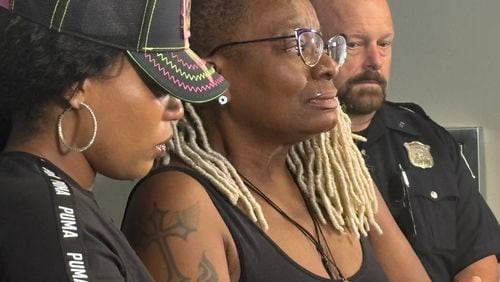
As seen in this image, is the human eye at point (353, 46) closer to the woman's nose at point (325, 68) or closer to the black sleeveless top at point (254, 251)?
the woman's nose at point (325, 68)

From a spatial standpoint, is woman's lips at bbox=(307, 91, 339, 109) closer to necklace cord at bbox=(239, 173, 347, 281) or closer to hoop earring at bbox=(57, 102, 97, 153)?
necklace cord at bbox=(239, 173, 347, 281)

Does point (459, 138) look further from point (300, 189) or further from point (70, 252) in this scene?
point (70, 252)

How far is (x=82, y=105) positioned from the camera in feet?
4.17

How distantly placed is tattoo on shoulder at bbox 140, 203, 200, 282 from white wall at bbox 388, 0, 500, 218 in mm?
1476

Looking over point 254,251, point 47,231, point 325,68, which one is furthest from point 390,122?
point 47,231

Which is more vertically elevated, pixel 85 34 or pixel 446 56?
pixel 85 34

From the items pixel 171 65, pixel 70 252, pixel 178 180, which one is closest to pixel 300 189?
pixel 178 180

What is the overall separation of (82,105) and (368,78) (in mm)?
1425

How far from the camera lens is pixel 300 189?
6.70 ft

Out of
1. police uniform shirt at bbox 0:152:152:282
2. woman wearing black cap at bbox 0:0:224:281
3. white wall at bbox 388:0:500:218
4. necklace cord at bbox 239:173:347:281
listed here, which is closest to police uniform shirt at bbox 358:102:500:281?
white wall at bbox 388:0:500:218

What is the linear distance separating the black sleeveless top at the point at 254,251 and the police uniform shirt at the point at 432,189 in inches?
28.9

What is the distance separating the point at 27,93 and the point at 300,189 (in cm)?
88

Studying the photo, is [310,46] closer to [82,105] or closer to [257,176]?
[257,176]

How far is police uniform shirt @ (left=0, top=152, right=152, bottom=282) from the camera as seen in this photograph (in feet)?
3.71
